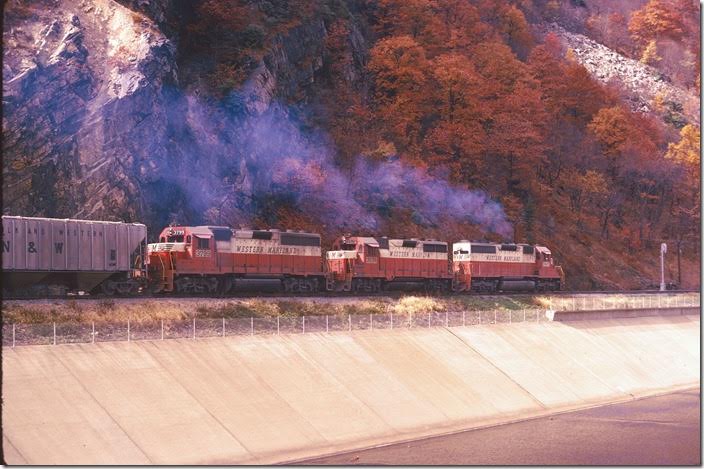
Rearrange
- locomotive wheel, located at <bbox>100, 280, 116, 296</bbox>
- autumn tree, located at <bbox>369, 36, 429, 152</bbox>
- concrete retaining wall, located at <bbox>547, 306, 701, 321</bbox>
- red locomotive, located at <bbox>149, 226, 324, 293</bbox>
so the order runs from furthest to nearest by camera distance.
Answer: autumn tree, located at <bbox>369, 36, 429, 152</bbox> < concrete retaining wall, located at <bbox>547, 306, 701, 321</bbox> < red locomotive, located at <bbox>149, 226, 324, 293</bbox> < locomotive wheel, located at <bbox>100, 280, 116, 296</bbox>

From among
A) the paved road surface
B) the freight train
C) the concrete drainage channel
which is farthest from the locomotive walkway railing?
the paved road surface

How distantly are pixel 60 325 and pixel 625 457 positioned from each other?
1883 centimetres

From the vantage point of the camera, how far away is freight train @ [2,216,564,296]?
119ft

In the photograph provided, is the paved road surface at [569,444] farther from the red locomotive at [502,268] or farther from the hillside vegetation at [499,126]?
the hillside vegetation at [499,126]

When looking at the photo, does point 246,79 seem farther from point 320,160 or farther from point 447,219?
point 447,219

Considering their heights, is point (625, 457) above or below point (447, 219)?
below

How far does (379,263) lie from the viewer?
2072 inches

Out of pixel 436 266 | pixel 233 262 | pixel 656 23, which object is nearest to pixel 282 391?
pixel 233 262

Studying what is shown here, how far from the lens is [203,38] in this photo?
65.6 metres

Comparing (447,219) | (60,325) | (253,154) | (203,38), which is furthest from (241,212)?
(60,325)

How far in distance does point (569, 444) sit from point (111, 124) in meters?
31.9

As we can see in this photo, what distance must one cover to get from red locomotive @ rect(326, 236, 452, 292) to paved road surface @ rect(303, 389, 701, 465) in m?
17.0

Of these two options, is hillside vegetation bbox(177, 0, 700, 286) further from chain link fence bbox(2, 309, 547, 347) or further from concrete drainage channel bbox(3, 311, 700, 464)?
concrete drainage channel bbox(3, 311, 700, 464)

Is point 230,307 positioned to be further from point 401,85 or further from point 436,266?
point 401,85
